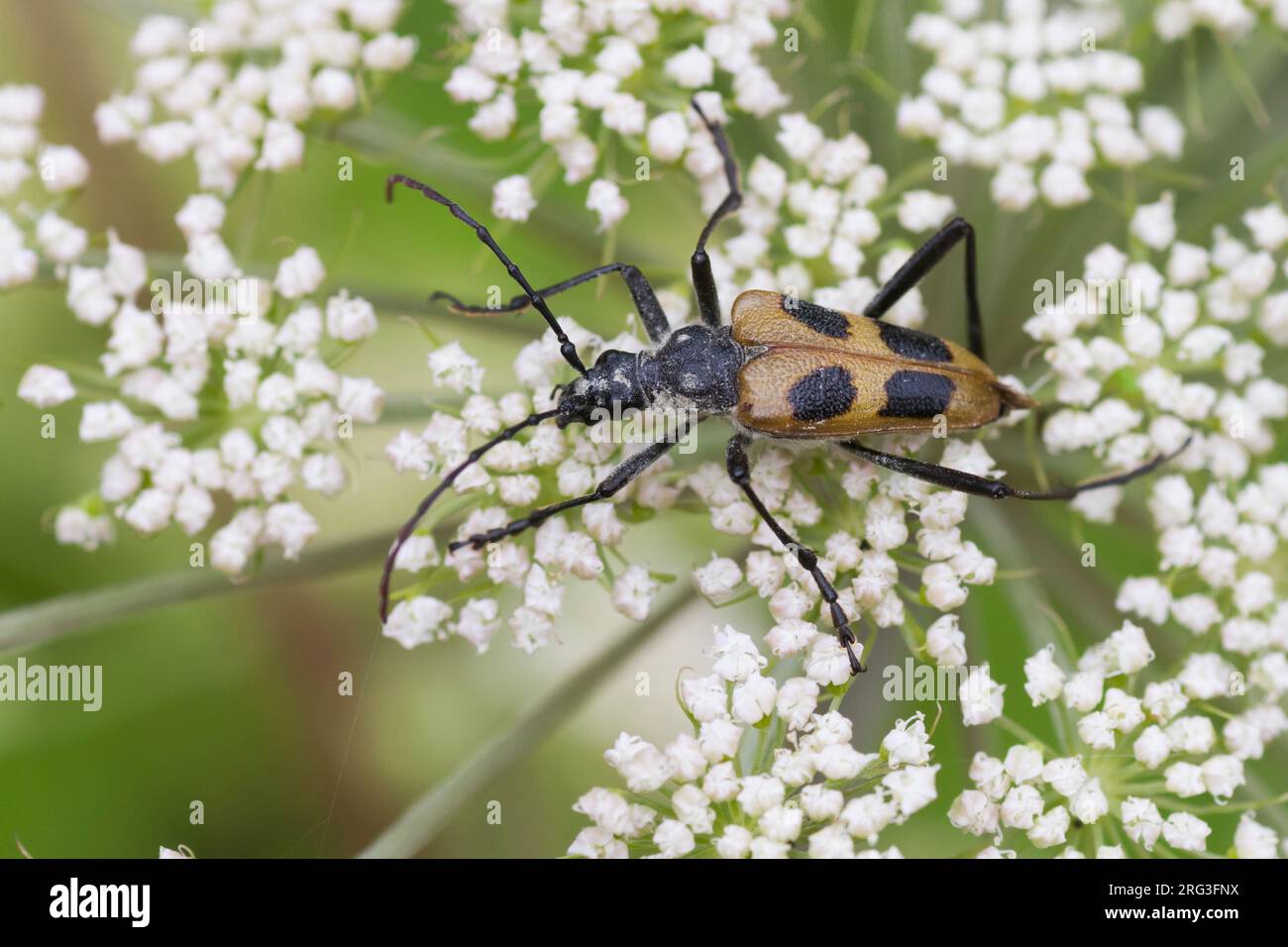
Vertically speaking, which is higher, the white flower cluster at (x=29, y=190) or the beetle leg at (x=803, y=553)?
the white flower cluster at (x=29, y=190)

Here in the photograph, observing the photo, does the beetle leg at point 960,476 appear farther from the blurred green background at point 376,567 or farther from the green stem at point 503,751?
the green stem at point 503,751

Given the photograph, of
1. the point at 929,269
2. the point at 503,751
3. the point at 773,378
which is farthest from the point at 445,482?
the point at 929,269

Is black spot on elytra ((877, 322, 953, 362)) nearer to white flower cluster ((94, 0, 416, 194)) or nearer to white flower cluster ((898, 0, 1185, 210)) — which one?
white flower cluster ((898, 0, 1185, 210))

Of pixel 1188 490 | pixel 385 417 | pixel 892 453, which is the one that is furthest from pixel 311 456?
pixel 1188 490

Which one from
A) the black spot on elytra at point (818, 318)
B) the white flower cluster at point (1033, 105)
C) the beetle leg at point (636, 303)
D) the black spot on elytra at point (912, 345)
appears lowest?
the black spot on elytra at point (912, 345)

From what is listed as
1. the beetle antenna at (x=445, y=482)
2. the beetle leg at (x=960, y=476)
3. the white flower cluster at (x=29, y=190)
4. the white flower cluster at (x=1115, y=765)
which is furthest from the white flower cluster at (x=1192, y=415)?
the white flower cluster at (x=29, y=190)

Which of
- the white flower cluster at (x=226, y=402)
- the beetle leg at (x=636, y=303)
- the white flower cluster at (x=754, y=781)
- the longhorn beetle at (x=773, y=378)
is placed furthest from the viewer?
the beetle leg at (x=636, y=303)
